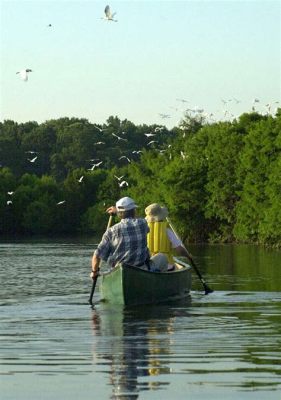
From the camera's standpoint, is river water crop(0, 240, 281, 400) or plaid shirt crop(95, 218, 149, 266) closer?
river water crop(0, 240, 281, 400)

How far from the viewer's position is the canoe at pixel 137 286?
76.7 ft

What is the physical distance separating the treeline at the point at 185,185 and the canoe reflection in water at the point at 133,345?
51.6m

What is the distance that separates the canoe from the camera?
76.7ft

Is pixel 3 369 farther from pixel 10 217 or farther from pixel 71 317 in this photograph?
pixel 10 217

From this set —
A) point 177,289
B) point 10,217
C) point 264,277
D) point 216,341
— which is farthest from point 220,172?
point 216,341

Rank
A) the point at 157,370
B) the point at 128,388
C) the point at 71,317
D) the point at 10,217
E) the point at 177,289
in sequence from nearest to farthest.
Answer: the point at 128,388
the point at 157,370
the point at 71,317
the point at 177,289
the point at 10,217

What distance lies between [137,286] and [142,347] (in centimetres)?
674

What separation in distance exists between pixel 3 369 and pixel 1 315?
8306 millimetres

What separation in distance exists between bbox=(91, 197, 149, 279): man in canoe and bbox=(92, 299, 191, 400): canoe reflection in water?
89cm

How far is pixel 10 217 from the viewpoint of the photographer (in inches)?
5089

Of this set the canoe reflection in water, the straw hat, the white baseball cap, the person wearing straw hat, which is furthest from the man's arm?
the straw hat

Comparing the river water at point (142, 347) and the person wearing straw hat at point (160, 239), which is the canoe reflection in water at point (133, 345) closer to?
the river water at point (142, 347)

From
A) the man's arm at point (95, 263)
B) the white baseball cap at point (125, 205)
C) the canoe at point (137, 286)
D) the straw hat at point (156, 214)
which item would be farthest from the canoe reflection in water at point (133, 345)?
the straw hat at point (156, 214)

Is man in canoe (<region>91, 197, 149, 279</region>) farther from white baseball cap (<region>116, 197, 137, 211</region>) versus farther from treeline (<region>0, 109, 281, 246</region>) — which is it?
treeline (<region>0, 109, 281, 246</region>)
